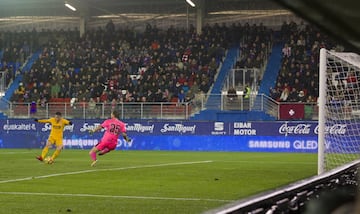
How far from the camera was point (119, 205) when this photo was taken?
8742mm

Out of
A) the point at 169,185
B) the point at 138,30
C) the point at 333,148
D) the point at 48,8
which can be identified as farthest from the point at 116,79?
the point at 169,185

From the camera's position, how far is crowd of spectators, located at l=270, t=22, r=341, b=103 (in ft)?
107

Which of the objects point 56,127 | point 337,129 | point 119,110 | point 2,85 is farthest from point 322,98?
point 2,85

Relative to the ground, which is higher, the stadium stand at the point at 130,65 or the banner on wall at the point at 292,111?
the stadium stand at the point at 130,65

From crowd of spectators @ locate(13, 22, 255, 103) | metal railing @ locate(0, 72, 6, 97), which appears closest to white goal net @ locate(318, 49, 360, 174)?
crowd of spectators @ locate(13, 22, 255, 103)

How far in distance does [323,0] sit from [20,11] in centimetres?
4899

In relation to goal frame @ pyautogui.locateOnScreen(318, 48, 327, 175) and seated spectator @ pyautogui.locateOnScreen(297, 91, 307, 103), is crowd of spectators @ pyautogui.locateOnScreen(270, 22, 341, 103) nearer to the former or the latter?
seated spectator @ pyautogui.locateOnScreen(297, 91, 307, 103)

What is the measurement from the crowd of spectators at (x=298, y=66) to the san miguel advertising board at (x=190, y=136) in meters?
3.48

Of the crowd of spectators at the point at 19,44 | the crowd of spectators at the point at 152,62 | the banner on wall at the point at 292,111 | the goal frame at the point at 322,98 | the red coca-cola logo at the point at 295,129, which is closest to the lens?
the goal frame at the point at 322,98

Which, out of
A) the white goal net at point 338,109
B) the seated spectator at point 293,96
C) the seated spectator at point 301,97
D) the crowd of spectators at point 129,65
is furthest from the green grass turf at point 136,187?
the crowd of spectators at point 129,65

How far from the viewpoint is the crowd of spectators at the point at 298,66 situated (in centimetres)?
3256

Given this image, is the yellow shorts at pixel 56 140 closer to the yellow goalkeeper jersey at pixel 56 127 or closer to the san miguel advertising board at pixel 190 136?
the yellow goalkeeper jersey at pixel 56 127

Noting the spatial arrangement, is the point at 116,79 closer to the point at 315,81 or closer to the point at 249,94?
the point at 249,94

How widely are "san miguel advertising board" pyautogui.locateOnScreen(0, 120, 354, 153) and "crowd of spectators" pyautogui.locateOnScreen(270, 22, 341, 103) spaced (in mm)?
3485
